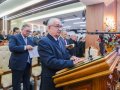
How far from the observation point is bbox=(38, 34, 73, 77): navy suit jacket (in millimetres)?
1829

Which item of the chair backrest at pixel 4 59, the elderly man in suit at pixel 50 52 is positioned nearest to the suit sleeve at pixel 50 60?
the elderly man in suit at pixel 50 52

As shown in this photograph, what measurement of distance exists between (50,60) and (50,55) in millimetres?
74

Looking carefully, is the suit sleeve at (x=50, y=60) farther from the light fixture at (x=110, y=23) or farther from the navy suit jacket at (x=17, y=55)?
the light fixture at (x=110, y=23)

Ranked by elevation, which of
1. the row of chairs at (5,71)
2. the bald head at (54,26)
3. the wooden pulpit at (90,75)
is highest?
the bald head at (54,26)

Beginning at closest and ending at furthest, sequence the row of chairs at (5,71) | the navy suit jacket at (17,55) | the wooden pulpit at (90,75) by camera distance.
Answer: the wooden pulpit at (90,75) → the navy suit jacket at (17,55) → the row of chairs at (5,71)

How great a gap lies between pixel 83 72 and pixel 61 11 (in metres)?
11.8

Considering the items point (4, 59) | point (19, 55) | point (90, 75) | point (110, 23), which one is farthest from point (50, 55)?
point (110, 23)

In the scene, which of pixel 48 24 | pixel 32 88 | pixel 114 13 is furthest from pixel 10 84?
pixel 114 13

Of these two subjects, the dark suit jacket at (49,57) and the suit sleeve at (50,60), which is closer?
the suit sleeve at (50,60)

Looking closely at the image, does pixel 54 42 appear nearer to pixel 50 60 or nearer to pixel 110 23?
pixel 50 60

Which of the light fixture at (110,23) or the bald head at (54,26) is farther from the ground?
the light fixture at (110,23)

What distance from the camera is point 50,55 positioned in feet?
6.29

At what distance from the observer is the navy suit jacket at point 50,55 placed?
1.83m

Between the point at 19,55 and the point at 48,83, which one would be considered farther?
the point at 19,55
